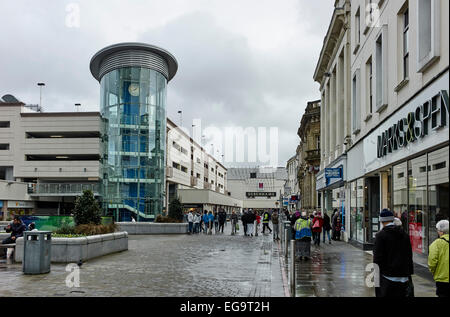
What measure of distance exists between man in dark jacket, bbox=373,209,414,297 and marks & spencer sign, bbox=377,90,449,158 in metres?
4.07

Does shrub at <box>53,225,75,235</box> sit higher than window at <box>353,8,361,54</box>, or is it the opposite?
window at <box>353,8,361,54</box>

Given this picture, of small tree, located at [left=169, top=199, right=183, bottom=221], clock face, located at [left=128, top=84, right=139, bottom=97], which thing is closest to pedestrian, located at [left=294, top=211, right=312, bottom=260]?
small tree, located at [left=169, top=199, right=183, bottom=221]

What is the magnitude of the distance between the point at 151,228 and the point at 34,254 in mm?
18852

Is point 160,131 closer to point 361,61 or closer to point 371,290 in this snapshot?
point 361,61

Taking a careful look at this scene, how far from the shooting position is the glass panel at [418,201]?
37.3 ft

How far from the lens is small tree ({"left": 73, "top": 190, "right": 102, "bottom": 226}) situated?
1595 cm

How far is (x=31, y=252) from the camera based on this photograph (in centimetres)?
1125

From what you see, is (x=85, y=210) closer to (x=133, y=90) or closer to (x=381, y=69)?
(x=381, y=69)

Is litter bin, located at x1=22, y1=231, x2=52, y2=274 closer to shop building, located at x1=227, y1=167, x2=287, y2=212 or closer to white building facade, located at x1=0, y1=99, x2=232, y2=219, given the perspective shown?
white building facade, located at x1=0, y1=99, x2=232, y2=219

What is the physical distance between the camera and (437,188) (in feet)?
34.1

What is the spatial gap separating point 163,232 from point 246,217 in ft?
17.9

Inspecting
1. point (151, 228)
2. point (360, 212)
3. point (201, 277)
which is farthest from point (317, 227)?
point (151, 228)
